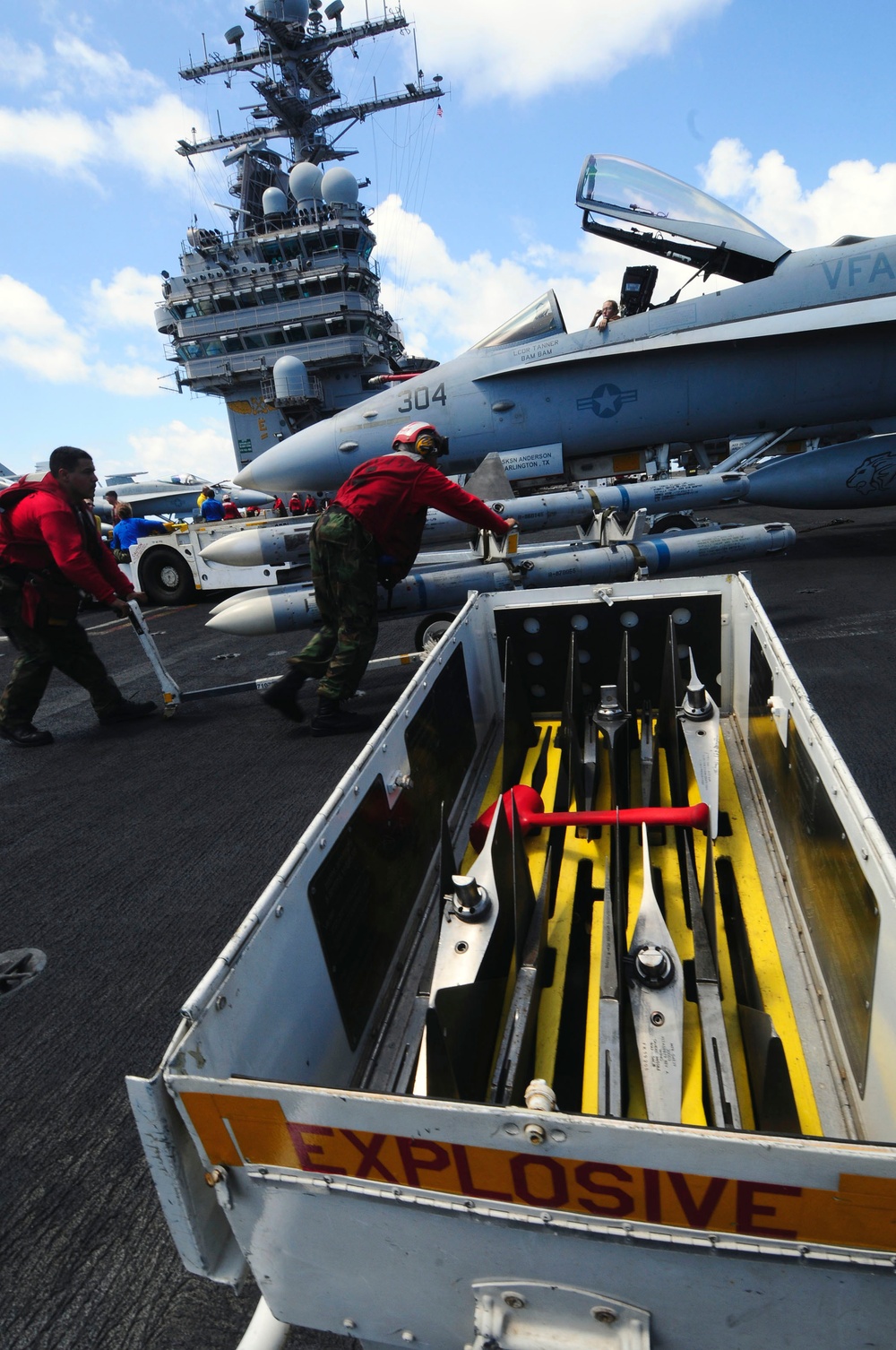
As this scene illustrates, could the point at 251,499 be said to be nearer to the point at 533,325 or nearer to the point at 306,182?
the point at 306,182

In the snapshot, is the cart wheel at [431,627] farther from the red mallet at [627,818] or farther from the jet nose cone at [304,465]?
the jet nose cone at [304,465]

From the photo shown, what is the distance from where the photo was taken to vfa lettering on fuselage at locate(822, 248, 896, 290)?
34.3 ft

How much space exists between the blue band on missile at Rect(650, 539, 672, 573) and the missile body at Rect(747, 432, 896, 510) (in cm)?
335

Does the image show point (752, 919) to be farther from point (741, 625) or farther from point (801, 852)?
point (741, 625)

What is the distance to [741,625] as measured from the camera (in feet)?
13.2

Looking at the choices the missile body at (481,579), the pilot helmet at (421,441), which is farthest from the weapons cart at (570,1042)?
the missile body at (481,579)

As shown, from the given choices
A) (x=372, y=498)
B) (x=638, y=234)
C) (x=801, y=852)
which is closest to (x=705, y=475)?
(x=638, y=234)

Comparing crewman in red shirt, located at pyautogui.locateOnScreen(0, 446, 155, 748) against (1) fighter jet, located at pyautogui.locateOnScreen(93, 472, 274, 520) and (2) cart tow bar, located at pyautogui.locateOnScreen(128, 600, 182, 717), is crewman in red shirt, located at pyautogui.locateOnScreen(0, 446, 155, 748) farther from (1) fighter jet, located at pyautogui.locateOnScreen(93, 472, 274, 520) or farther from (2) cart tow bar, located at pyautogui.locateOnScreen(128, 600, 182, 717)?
(1) fighter jet, located at pyautogui.locateOnScreen(93, 472, 274, 520)

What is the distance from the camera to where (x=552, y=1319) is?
4.39 ft

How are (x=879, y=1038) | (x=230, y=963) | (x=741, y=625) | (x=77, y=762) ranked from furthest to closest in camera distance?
1. (x=77, y=762)
2. (x=741, y=625)
3. (x=879, y=1038)
4. (x=230, y=963)

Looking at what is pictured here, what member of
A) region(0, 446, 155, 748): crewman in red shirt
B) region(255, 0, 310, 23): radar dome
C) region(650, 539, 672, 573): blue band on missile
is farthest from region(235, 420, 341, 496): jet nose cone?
region(255, 0, 310, 23): radar dome

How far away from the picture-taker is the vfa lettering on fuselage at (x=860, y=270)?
10445 millimetres

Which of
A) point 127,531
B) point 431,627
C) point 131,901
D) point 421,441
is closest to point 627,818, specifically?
point 131,901

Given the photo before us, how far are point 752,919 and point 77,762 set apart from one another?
206 inches
